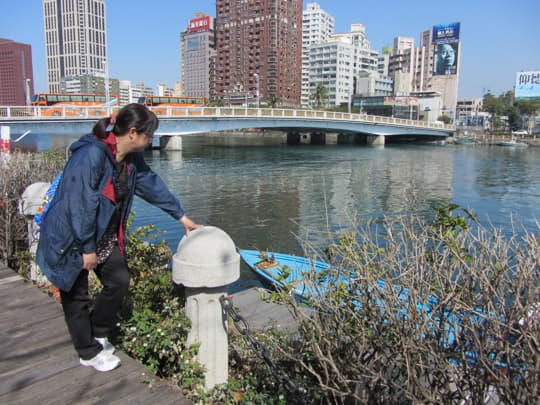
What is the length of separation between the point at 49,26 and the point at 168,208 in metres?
210

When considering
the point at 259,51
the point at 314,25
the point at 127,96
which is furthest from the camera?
the point at 314,25

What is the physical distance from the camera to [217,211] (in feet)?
54.3

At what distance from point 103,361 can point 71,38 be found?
7868 inches

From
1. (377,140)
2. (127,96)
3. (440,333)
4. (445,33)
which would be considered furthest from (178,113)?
(445,33)

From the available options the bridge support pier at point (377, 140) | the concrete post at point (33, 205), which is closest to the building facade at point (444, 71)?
the bridge support pier at point (377, 140)

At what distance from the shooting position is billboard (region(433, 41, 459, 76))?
13512cm

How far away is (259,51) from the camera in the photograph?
128875mm

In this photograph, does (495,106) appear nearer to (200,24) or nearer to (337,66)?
(337,66)

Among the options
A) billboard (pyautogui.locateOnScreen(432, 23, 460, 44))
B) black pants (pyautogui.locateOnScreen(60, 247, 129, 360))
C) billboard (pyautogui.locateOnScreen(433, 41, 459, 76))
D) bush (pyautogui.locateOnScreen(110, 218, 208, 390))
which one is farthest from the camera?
Answer: billboard (pyautogui.locateOnScreen(433, 41, 459, 76))

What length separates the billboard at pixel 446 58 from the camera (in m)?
135

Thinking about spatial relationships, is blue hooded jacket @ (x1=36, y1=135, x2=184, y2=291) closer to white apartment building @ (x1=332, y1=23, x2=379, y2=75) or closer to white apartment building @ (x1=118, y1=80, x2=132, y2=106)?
white apartment building @ (x1=118, y1=80, x2=132, y2=106)

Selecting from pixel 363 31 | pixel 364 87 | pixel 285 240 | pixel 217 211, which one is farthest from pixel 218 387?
pixel 363 31

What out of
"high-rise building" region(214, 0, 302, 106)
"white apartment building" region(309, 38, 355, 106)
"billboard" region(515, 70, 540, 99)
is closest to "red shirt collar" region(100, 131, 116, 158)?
"billboard" region(515, 70, 540, 99)

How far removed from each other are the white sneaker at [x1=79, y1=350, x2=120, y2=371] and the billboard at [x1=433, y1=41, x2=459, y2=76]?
151m
